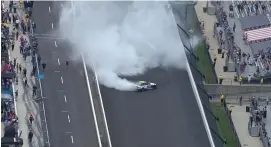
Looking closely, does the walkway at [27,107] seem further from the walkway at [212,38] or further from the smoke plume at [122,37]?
the walkway at [212,38]

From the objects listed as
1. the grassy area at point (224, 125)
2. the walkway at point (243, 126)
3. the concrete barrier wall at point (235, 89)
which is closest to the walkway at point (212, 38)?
the concrete barrier wall at point (235, 89)

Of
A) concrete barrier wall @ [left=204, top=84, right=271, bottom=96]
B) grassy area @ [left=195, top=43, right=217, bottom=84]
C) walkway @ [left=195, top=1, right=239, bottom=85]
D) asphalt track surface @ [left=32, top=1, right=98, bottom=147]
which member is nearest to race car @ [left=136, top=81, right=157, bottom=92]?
asphalt track surface @ [left=32, top=1, right=98, bottom=147]

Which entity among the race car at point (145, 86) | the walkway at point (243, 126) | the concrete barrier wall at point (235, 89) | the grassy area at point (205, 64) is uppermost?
the grassy area at point (205, 64)

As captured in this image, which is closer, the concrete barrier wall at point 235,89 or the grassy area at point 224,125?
the grassy area at point 224,125

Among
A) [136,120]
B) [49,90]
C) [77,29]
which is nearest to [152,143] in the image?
[136,120]

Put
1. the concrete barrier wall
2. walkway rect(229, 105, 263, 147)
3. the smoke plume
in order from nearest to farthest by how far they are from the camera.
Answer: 1. walkway rect(229, 105, 263, 147)
2. the smoke plume
3. the concrete barrier wall

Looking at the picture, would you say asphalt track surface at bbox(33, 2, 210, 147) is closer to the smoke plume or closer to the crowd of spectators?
the smoke plume

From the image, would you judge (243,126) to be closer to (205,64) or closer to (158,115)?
(158,115)
